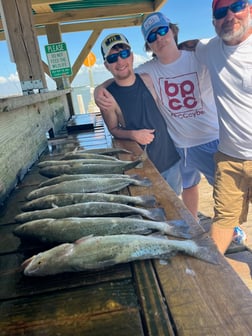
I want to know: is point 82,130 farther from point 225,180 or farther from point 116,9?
point 116,9

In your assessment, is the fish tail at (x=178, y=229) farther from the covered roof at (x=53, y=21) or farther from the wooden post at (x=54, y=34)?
the wooden post at (x=54, y=34)

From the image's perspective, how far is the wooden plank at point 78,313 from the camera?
1114 millimetres

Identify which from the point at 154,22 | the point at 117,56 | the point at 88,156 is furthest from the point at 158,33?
the point at 88,156

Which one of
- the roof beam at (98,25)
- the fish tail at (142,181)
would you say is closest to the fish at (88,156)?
the fish tail at (142,181)

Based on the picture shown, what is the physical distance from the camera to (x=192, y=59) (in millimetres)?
3395

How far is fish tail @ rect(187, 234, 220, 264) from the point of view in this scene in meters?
1.40

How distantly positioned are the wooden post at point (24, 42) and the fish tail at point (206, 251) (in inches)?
156

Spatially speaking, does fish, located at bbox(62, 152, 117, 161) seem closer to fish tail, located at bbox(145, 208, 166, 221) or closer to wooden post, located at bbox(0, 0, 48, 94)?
fish tail, located at bbox(145, 208, 166, 221)

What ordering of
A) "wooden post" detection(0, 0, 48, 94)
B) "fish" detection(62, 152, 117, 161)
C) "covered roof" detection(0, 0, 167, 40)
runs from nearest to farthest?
1. "fish" detection(62, 152, 117, 161)
2. "wooden post" detection(0, 0, 48, 94)
3. "covered roof" detection(0, 0, 167, 40)

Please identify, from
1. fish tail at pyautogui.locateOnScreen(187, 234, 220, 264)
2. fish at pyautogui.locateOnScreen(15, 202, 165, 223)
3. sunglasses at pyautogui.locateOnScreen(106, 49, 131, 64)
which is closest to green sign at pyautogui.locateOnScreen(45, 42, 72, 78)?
sunglasses at pyautogui.locateOnScreen(106, 49, 131, 64)

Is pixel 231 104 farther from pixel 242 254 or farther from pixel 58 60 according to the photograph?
pixel 58 60

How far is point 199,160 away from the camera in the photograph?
12.5 feet

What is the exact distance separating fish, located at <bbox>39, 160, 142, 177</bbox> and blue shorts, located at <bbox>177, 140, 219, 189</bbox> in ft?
3.90

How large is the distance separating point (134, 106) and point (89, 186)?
1.52 m
